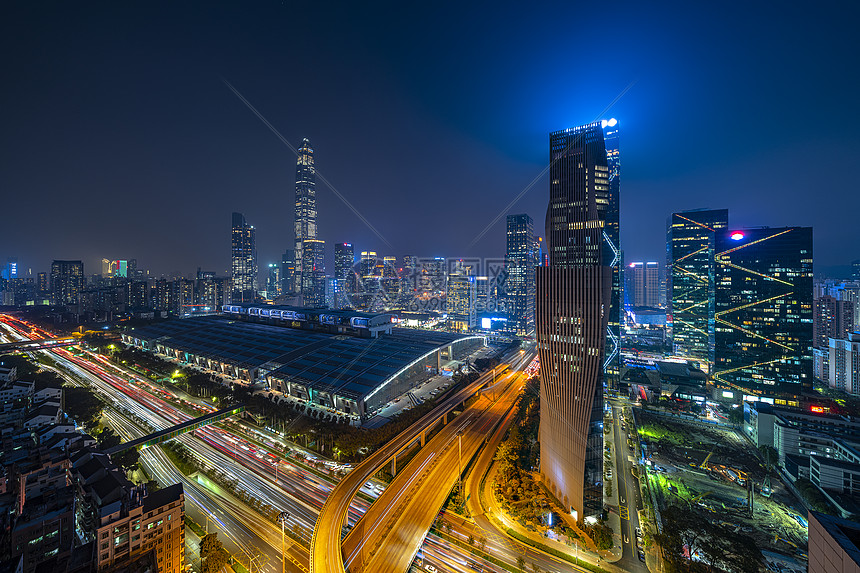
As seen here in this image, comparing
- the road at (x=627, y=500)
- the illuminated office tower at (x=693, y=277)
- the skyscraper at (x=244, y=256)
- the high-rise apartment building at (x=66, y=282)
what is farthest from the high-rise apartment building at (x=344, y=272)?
the road at (x=627, y=500)

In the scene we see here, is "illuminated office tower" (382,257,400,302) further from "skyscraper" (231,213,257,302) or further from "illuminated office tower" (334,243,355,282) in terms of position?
"skyscraper" (231,213,257,302)

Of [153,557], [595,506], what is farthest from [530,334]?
[153,557]

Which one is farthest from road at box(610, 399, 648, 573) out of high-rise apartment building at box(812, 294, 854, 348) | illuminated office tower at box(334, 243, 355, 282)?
illuminated office tower at box(334, 243, 355, 282)

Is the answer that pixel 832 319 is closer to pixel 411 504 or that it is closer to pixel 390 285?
pixel 411 504

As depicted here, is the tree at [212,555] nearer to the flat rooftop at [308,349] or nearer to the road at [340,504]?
the road at [340,504]

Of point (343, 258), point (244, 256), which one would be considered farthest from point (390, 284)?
point (244, 256)
